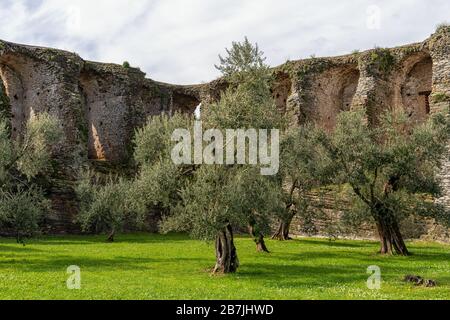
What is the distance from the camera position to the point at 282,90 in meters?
47.1

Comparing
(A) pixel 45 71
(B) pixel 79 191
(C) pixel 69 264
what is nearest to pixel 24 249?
(C) pixel 69 264

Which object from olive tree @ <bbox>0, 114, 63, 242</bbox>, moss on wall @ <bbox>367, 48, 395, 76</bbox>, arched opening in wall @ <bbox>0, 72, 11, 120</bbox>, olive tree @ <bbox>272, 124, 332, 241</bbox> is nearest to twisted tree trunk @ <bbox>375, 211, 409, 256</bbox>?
olive tree @ <bbox>272, 124, 332, 241</bbox>

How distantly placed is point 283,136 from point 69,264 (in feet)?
38.6

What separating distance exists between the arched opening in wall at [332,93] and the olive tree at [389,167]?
60.1 feet

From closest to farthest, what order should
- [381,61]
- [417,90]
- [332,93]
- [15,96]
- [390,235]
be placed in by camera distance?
[390,235]
[381,61]
[417,90]
[15,96]
[332,93]

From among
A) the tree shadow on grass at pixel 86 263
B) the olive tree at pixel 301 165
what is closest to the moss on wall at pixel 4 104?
the tree shadow on grass at pixel 86 263

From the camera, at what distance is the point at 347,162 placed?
24297 mm

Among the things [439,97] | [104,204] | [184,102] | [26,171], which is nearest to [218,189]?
[26,171]

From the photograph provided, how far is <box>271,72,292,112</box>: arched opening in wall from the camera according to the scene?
45.9 meters

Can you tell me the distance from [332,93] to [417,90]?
22.7ft

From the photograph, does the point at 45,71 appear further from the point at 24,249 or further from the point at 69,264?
the point at 69,264

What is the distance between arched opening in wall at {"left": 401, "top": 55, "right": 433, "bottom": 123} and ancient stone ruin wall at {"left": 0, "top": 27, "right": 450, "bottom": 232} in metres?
0.07

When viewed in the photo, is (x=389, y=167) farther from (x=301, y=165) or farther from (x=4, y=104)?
(x=4, y=104)

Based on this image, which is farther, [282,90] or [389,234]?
[282,90]
